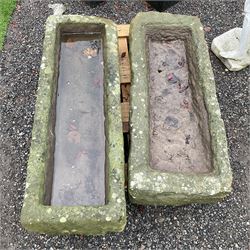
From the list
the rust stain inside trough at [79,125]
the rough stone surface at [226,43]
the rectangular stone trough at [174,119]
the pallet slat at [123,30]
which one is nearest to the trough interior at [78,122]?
the rust stain inside trough at [79,125]

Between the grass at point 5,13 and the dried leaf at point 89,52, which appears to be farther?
the grass at point 5,13

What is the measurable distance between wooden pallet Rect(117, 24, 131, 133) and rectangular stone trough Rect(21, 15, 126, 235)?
9.1 inches

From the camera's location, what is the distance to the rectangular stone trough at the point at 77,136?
10.4ft

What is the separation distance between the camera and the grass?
16.5 feet

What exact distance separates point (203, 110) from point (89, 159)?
1.19 metres

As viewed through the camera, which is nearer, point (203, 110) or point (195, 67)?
point (203, 110)

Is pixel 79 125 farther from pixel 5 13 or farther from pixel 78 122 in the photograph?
pixel 5 13

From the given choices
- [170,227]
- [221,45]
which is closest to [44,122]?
[170,227]

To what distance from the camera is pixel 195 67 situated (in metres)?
4.20

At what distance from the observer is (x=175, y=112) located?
4223mm

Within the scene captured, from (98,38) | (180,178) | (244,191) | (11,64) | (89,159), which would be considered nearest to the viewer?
(180,178)

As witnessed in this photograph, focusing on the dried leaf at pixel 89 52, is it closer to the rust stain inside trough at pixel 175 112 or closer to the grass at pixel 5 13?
the rust stain inside trough at pixel 175 112

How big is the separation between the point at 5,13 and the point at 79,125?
2.10 meters

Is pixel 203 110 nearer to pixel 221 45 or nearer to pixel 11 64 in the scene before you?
pixel 221 45
